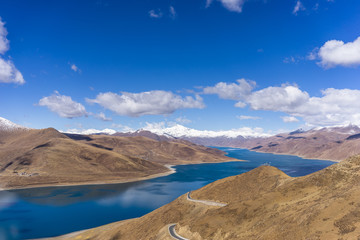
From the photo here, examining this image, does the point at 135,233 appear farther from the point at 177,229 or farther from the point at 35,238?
the point at 35,238

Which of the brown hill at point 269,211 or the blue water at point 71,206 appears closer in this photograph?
the brown hill at point 269,211

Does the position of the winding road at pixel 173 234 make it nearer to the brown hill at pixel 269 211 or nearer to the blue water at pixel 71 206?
the brown hill at pixel 269 211

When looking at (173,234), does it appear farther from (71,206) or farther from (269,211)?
(71,206)

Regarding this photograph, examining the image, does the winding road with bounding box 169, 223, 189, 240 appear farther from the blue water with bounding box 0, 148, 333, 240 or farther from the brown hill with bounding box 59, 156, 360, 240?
the blue water with bounding box 0, 148, 333, 240

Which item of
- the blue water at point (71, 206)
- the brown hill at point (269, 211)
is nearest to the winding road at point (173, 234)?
the brown hill at point (269, 211)

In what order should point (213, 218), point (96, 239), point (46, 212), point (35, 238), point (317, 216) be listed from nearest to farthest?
point (317, 216) < point (213, 218) < point (96, 239) < point (35, 238) < point (46, 212)

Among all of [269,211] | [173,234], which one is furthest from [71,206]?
[269,211]

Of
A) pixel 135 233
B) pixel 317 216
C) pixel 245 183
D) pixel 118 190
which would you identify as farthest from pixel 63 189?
pixel 317 216

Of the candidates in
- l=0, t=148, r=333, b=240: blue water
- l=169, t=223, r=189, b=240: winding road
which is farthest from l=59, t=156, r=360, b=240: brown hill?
l=0, t=148, r=333, b=240: blue water
